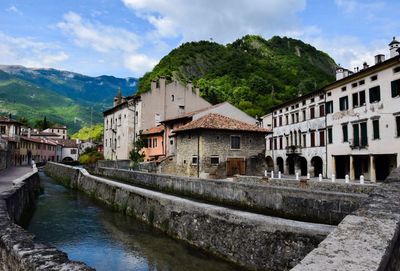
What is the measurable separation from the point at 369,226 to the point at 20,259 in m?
5.51

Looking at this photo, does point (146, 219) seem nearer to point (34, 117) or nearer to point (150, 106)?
point (150, 106)

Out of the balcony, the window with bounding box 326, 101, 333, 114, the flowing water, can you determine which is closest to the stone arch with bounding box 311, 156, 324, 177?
the balcony

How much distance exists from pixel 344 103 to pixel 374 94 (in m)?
4.30

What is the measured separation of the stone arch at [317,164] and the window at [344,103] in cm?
784

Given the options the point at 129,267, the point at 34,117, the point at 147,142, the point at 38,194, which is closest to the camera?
the point at 129,267

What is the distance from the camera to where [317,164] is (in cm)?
4022

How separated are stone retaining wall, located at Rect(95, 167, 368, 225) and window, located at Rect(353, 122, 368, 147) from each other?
454 inches

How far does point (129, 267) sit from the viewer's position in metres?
10.5

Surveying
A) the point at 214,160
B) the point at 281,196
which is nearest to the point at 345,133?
the point at 214,160

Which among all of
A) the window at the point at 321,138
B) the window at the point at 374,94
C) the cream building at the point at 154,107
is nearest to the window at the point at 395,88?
the window at the point at 374,94

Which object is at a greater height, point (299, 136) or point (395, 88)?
point (395, 88)

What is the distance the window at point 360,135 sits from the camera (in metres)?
30.4

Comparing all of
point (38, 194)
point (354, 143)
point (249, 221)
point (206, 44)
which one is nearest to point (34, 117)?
point (206, 44)

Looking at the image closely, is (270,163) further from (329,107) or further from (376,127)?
(376,127)
